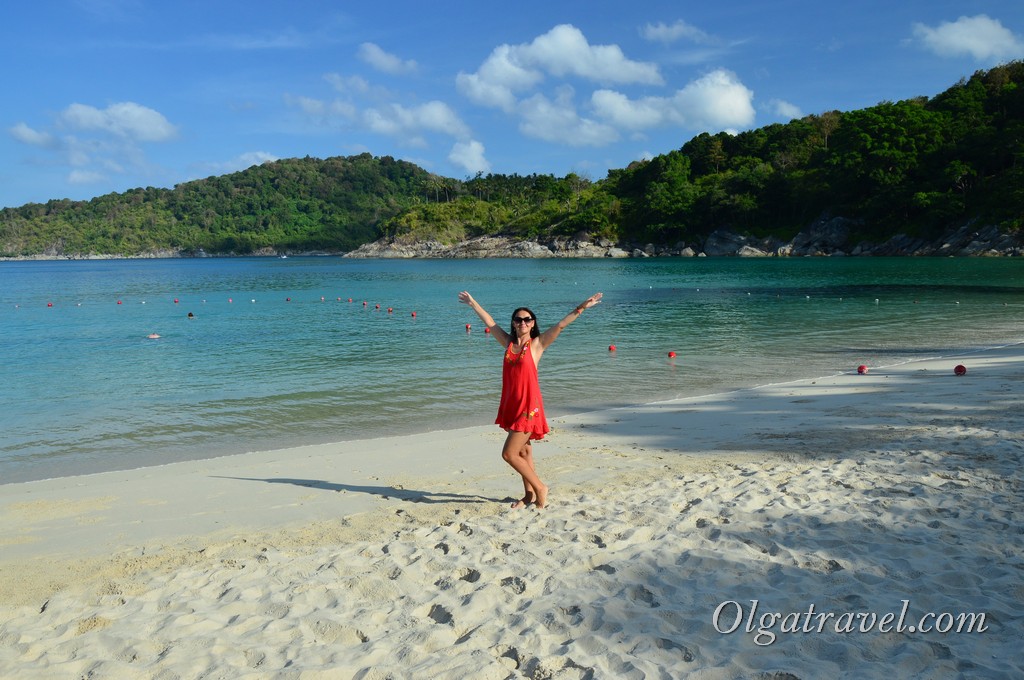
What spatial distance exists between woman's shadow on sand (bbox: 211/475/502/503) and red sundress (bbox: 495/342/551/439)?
133 centimetres

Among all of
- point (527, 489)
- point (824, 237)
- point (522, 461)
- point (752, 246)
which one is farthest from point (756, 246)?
point (522, 461)

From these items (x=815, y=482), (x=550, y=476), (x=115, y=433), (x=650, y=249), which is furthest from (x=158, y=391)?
Answer: (x=650, y=249)

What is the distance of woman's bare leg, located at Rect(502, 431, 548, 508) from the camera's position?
7.20 metres

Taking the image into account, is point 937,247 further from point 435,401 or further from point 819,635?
point 819,635

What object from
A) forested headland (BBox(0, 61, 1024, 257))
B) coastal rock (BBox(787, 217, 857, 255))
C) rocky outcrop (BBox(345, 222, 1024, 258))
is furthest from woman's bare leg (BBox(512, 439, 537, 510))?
coastal rock (BBox(787, 217, 857, 255))

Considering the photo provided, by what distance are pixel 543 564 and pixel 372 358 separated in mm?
16779

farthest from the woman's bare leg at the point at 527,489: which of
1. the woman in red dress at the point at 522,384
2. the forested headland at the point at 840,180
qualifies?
the forested headland at the point at 840,180

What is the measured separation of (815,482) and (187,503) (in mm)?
7360

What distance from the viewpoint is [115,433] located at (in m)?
13.1

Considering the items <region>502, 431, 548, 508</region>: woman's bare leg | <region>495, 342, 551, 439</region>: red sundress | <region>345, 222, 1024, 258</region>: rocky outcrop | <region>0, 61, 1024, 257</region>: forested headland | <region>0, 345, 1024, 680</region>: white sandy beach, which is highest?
<region>0, 61, 1024, 257</region>: forested headland

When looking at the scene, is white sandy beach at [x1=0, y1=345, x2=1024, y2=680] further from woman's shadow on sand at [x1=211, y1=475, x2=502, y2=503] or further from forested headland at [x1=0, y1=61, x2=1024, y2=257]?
forested headland at [x1=0, y1=61, x2=1024, y2=257]

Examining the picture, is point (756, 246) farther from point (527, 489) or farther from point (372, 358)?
point (527, 489)

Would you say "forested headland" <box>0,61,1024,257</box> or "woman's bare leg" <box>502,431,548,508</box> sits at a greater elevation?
"forested headland" <box>0,61,1024,257</box>

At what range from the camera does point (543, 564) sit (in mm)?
5867
